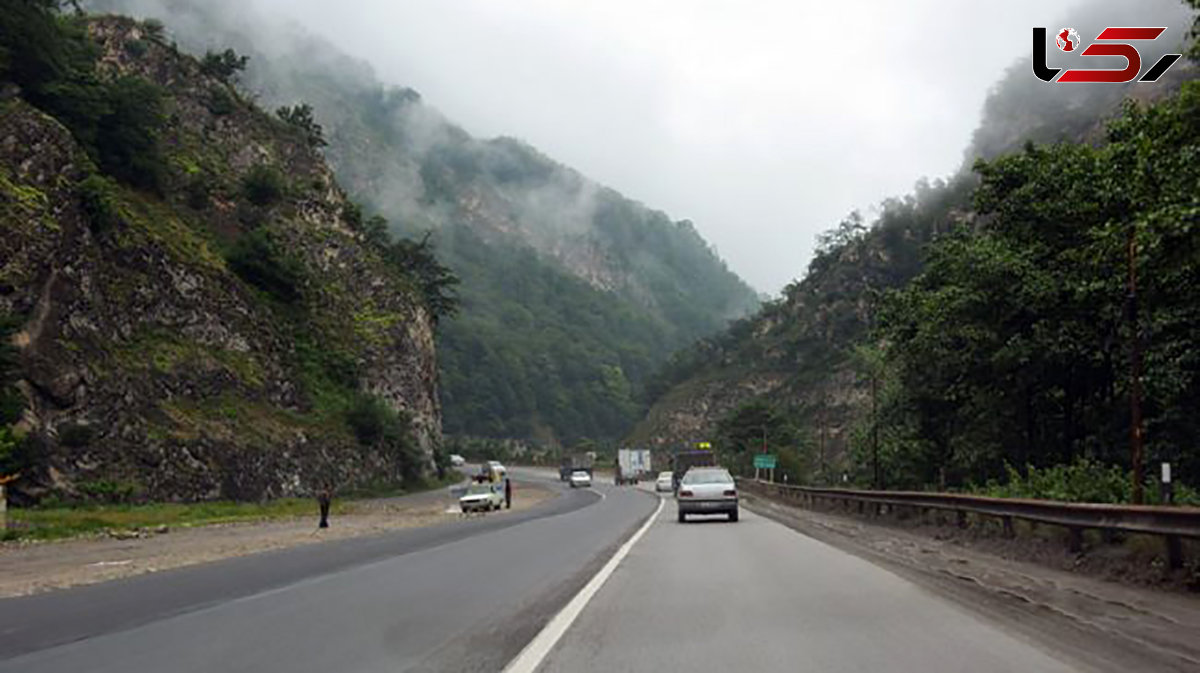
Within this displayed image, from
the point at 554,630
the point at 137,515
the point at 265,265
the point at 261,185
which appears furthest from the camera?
the point at 261,185

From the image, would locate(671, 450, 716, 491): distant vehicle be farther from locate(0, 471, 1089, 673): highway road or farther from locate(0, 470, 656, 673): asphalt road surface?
locate(0, 471, 1089, 673): highway road

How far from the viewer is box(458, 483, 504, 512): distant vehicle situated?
4712 centimetres

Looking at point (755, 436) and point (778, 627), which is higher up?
A: point (755, 436)

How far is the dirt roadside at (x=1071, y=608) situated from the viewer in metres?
7.73

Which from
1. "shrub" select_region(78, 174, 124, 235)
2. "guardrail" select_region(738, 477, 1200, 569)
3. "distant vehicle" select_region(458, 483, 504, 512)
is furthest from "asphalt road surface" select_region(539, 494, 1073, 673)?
"shrub" select_region(78, 174, 124, 235)

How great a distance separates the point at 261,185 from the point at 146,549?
51.0m

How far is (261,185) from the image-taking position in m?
70.2

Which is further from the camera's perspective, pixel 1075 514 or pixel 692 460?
pixel 692 460

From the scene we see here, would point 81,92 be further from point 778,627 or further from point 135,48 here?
point 778,627

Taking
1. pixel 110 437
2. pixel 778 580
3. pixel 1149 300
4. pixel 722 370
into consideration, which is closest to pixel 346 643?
pixel 778 580

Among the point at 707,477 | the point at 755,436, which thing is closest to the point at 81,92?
the point at 707,477

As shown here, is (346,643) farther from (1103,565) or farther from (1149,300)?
(1149,300)

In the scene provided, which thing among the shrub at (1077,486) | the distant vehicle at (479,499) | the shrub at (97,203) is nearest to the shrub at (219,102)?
the shrub at (97,203)

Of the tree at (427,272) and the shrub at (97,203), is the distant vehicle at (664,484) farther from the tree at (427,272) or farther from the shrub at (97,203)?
the shrub at (97,203)
